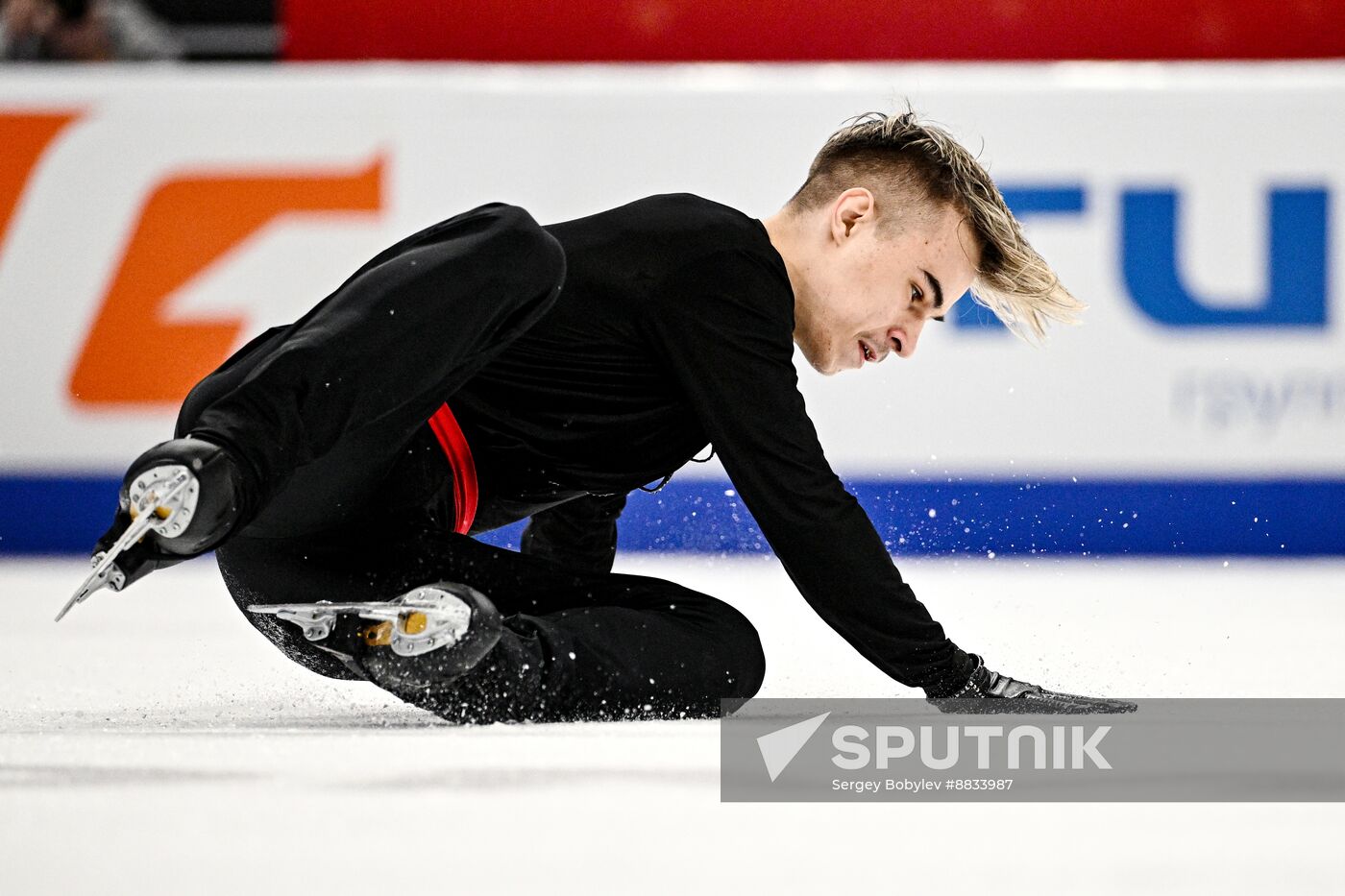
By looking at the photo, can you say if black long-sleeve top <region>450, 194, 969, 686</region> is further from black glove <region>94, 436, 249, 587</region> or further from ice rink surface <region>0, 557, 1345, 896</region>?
black glove <region>94, 436, 249, 587</region>

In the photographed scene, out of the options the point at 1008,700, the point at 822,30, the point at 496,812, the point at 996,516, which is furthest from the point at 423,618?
the point at 822,30

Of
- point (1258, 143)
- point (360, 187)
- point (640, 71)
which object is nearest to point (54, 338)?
point (360, 187)

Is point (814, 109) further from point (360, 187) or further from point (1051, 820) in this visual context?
point (1051, 820)

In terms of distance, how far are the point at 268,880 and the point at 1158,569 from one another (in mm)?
3783

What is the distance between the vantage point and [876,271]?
2.22 m

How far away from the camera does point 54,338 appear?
16.0 feet

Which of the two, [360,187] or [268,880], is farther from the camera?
[360,187]

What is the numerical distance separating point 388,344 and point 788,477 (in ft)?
1.75

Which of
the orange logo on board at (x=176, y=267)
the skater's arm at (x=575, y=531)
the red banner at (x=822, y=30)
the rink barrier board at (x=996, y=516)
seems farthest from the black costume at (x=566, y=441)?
the red banner at (x=822, y=30)

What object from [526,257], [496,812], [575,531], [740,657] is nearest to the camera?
[496,812]

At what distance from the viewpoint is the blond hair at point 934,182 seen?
7.32 feet

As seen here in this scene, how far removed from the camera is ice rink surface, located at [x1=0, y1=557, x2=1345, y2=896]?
1264 millimetres

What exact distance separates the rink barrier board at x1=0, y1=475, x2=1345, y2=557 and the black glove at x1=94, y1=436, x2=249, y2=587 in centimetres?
311

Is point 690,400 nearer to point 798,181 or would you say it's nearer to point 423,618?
point 423,618
